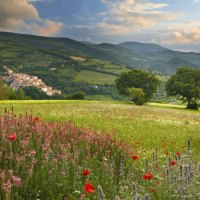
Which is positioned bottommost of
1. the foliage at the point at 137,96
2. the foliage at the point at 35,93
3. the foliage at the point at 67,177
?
the foliage at the point at 35,93

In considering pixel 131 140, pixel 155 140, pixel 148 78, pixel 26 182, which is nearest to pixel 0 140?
pixel 26 182

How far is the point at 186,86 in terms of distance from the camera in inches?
3393

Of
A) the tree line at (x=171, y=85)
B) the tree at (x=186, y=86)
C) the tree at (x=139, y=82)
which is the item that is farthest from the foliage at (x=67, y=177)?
the tree at (x=139, y=82)

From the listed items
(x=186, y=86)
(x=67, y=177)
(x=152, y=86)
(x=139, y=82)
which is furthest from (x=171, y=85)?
(x=67, y=177)

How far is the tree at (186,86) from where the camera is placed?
85500 mm

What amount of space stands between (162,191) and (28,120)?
597 centimetres

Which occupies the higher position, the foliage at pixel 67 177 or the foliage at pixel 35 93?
the foliage at pixel 67 177

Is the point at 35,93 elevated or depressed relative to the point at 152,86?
depressed

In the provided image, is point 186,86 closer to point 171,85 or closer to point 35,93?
point 171,85

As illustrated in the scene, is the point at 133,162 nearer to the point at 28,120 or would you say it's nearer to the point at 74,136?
the point at 74,136

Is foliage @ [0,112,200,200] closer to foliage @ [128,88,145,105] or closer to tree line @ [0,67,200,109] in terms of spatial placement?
foliage @ [128,88,145,105]

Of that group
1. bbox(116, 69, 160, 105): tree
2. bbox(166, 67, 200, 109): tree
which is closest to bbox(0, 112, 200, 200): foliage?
bbox(166, 67, 200, 109): tree

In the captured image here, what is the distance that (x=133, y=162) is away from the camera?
11.0 metres

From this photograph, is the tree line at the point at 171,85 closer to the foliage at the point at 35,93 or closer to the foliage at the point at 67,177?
the foliage at the point at 35,93
